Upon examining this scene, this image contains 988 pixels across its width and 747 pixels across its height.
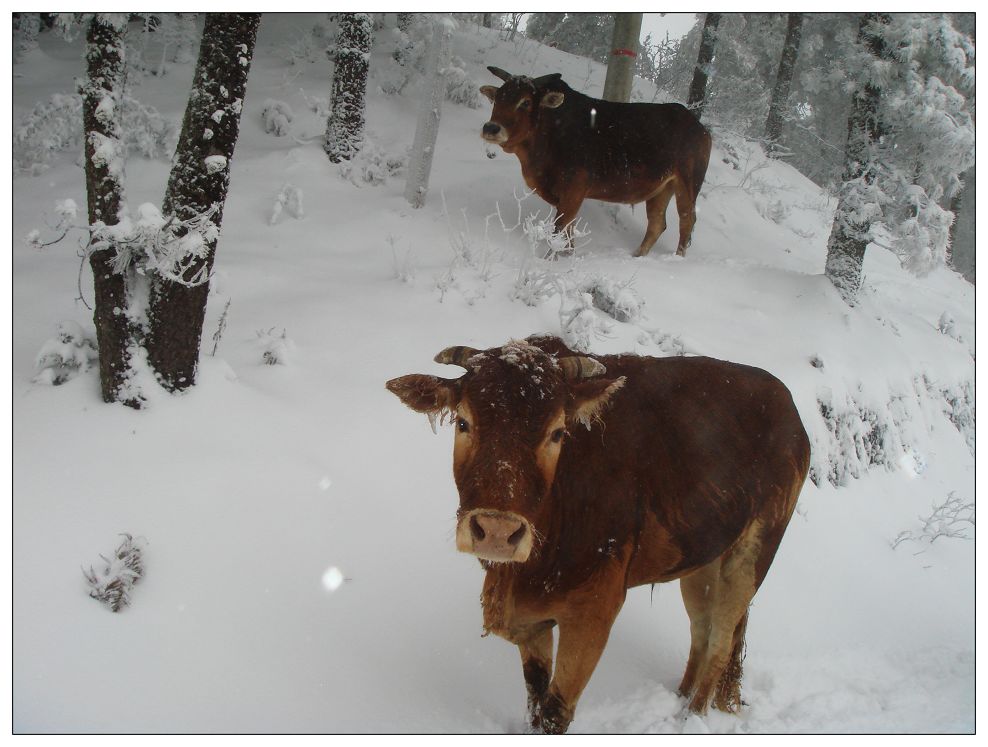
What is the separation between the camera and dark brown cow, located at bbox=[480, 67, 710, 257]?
7926mm

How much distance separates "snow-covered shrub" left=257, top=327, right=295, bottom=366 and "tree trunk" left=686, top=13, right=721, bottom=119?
9589 millimetres

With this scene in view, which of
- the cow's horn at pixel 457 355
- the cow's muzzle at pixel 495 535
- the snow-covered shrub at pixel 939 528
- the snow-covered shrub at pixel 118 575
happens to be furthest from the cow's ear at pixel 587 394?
the snow-covered shrub at pixel 939 528

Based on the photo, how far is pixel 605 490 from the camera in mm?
3174

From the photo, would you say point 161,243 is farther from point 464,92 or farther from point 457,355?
point 464,92

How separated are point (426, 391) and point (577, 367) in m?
0.70

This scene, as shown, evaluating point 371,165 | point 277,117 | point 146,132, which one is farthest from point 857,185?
point 146,132

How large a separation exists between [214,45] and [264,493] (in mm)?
2934

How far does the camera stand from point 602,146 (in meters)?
8.22

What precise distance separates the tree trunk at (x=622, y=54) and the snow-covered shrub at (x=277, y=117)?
15.9ft

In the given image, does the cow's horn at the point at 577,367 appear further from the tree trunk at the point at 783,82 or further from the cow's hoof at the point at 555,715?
the tree trunk at the point at 783,82

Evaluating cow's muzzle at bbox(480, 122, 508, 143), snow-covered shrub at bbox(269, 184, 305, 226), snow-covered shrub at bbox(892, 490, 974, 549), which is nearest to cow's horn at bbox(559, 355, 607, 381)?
snow-covered shrub at bbox(892, 490, 974, 549)

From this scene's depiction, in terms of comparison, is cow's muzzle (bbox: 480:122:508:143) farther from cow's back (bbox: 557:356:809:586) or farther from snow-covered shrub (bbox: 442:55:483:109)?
cow's back (bbox: 557:356:809:586)

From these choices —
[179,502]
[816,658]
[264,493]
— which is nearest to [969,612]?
[816,658]
